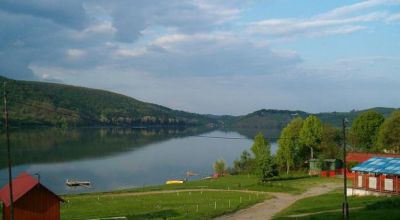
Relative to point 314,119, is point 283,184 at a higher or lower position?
lower

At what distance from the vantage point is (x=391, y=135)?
85.2m

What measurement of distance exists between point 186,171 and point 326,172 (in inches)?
1655

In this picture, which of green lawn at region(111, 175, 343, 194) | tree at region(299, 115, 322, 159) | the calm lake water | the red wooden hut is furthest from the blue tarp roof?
tree at region(299, 115, 322, 159)

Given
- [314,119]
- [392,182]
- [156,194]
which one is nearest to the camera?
[392,182]

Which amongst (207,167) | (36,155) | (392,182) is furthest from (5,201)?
(36,155)

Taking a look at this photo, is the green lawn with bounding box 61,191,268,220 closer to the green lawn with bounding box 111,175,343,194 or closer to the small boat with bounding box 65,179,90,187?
the green lawn with bounding box 111,175,343,194

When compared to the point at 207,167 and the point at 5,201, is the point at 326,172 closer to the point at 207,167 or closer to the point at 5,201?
the point at 207,167

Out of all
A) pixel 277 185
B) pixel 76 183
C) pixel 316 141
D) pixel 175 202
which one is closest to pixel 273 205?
pixel 175 202

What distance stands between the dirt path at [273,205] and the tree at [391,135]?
27.6 meters

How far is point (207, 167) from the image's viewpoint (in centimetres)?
12231

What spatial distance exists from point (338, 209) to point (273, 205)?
9.64 m

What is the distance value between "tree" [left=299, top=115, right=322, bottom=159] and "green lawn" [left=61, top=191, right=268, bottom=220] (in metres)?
33.1

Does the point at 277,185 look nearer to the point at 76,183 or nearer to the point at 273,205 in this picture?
the point at 273,205

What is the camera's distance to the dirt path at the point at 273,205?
4000 cm
